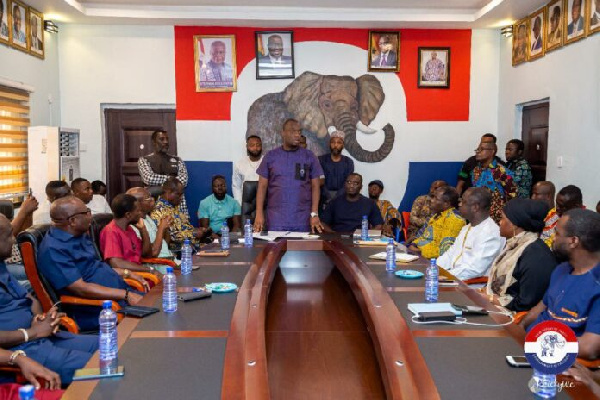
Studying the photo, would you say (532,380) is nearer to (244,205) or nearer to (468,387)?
(468,387)

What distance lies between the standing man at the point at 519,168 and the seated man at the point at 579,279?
12.7 feet

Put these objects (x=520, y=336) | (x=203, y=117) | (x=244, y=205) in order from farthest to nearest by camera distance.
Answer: (x=203, y=117) → (x=244, y=205) → (x=520, y=336)

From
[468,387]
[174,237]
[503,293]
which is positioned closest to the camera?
[468,387]

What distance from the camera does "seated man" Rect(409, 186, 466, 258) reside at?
167 inches

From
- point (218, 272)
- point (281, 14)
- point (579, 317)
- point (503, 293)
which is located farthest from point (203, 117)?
point (579, 317)

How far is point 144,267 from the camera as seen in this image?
3646mm

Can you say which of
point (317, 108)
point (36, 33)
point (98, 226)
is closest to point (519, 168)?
point (317, 108)

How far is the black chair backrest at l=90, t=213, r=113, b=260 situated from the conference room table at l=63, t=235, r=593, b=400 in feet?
2.09

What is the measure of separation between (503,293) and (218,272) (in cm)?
151

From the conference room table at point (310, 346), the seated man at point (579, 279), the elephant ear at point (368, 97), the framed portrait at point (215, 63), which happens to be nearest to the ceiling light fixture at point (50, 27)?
the framed portrait at point (215, 63)

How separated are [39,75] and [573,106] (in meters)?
5.78

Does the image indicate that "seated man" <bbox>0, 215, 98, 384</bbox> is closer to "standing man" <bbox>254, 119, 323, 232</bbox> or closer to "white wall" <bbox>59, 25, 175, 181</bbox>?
"standing man" <bbox>254, 119, 323, 232</bbox>

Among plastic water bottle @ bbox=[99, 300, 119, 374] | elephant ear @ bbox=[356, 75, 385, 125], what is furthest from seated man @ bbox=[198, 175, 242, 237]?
plastic water bottle @ bbox=[99, 300, 119, 374]

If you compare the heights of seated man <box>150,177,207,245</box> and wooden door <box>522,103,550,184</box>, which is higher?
wooden door <box>522,103,550,184</box>
